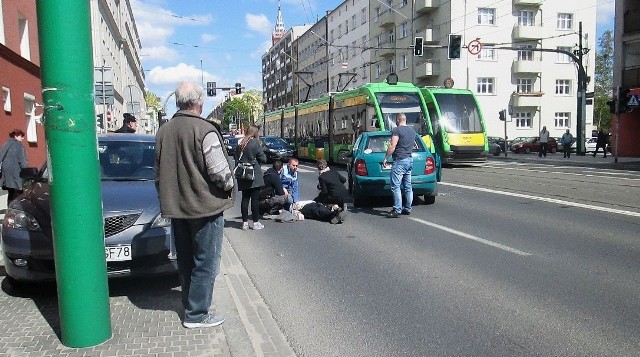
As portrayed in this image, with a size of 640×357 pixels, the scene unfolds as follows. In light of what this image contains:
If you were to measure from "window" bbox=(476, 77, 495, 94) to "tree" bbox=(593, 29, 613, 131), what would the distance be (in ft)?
116

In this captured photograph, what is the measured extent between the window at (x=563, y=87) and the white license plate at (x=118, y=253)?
50.7 m

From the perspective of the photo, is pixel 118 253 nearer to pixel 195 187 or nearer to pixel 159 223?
pixel 159 223

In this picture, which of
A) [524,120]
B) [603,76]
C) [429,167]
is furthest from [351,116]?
[603,76]

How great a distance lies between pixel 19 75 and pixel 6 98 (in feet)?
5.94

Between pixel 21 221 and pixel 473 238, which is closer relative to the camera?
pixel 21 221

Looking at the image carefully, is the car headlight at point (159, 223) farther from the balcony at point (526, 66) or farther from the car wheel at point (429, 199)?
the balcony at point (526, 66)

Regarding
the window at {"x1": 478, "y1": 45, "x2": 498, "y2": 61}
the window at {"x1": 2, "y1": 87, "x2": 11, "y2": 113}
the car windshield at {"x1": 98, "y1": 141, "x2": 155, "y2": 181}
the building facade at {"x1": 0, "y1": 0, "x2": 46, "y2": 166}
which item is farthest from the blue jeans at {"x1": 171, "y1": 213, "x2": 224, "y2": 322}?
the window at {"x1": 478, "y1": 45, "x2": 498, "y2": 61}

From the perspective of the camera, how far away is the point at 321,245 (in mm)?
7672

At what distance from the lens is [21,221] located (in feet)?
16.8

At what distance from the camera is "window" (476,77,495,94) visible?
156 feet

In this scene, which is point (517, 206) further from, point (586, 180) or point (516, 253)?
point (586, 180)

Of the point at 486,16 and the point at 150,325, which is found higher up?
the point at 486,16

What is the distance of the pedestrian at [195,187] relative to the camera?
405 centimetres

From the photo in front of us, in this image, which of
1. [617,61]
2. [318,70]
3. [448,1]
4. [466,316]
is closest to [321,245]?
[466,316]
